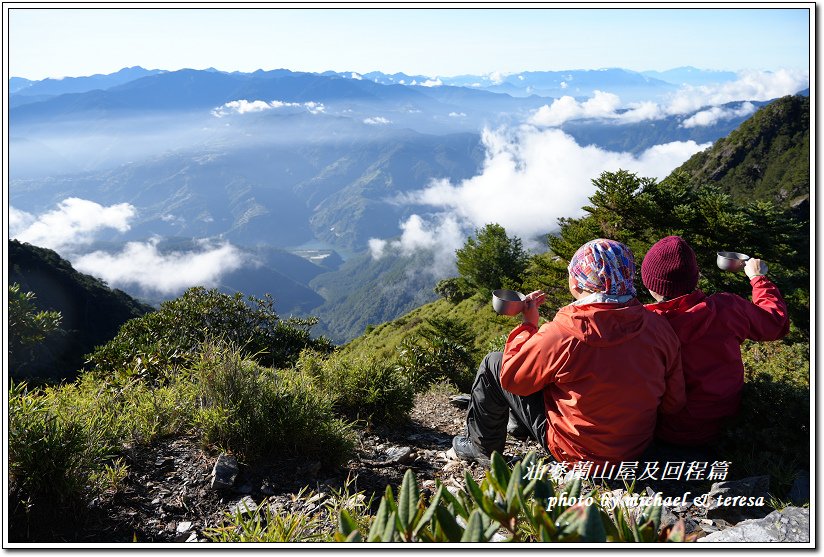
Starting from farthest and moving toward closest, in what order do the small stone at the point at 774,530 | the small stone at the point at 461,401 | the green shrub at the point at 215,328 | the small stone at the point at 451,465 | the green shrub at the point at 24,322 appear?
the green shrub at the point at 215,328 → the small stone at the point at 461,401 → the green shrub at the point at 24,322 → the small stone at the point at 451,465 → the small stone at the point at 774,530

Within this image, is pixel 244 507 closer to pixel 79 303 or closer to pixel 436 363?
pixel 436 363

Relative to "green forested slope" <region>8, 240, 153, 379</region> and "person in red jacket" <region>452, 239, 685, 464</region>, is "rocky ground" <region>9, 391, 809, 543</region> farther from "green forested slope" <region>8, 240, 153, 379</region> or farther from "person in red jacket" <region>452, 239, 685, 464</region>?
"green forested slope" <region>8, 240, 153, 379</region>

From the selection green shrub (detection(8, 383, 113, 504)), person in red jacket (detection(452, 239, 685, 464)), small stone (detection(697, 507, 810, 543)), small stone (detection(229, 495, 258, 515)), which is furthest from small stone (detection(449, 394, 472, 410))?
green shrub (detection(8, 383, 113, 504))

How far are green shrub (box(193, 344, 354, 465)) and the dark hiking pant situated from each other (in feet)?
3.21

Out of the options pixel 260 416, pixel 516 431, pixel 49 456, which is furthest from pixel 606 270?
pixel 49 456

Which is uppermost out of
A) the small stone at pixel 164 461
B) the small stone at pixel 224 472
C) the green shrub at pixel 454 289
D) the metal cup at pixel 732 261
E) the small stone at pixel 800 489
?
the metal cup at pixel 732 261

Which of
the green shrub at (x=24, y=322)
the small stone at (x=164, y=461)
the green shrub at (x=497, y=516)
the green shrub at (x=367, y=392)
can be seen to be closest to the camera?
the green shrub at (x=497, y=516)

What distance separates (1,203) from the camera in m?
2.86

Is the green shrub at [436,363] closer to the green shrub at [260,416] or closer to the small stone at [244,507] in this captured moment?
the green shrub at [260,416]

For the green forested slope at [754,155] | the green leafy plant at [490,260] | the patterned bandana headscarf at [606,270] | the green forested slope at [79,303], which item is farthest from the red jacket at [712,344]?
the green forested slope at [754,155]

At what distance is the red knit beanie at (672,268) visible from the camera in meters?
3.16

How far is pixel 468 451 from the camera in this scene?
151 inches
